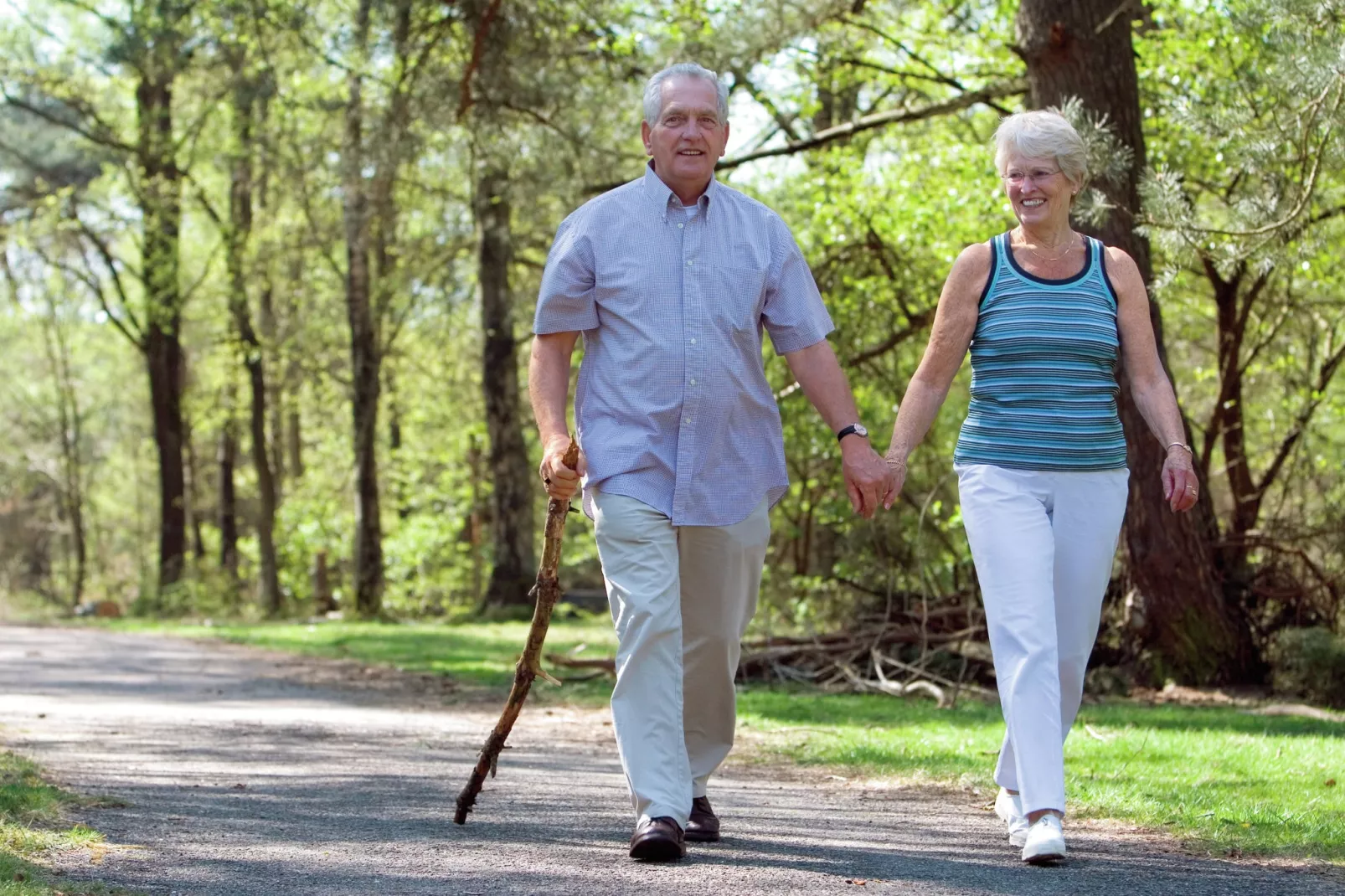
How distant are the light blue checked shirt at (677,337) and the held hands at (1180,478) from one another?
114 cm

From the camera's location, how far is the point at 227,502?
109ft

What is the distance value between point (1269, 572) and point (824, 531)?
5952mm

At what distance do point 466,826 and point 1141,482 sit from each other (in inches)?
260

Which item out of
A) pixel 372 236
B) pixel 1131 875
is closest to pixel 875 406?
pixel 1131 875

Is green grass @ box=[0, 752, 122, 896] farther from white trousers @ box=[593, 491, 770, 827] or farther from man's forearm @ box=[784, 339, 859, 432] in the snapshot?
man's forearm @ box=[784, 339, 859, 432]

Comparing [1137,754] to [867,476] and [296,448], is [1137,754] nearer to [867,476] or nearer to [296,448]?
[867,476]

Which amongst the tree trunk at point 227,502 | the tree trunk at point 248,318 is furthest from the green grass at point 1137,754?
the tree trunk at point 227,502

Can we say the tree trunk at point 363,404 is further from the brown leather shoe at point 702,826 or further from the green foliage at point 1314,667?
the brown leather shoe at point 702,826

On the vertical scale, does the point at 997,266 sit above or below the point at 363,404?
below

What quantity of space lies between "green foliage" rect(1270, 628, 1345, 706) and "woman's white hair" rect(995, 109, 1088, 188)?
6483 mm

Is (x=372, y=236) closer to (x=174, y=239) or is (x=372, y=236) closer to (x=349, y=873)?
(x=174, y=239)

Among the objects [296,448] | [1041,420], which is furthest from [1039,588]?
[296,448]

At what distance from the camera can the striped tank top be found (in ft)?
15.8

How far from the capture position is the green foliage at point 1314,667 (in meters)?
10.4
